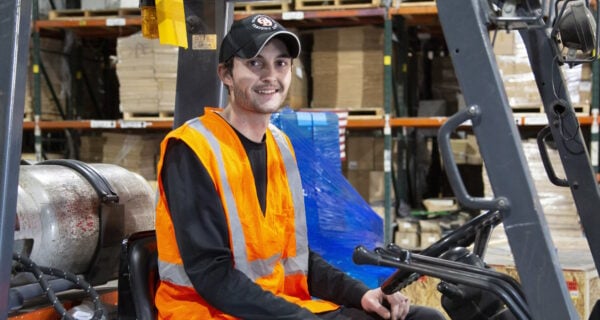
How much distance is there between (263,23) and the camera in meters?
2.62

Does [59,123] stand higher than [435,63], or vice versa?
[435,63]

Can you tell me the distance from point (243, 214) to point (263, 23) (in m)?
0.65

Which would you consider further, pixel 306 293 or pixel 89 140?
pixel 89 140

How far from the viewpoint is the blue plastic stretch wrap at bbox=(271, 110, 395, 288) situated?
5787mm

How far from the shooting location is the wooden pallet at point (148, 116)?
→ 939cm

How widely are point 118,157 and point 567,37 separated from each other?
319 inches

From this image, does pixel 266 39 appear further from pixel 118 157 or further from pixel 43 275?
pixel 118 157

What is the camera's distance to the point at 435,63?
404 inches

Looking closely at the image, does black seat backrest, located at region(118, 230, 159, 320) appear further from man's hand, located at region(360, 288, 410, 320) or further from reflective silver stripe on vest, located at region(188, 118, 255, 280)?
man's hand, located at region(360, 288, 410, 320)

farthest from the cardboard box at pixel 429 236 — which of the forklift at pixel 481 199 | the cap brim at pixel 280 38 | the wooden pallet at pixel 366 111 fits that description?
the cap brim at pixel 280 38

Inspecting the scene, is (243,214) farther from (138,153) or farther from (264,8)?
(138,153)

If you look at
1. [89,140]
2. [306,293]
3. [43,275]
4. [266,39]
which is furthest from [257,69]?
[89,140]

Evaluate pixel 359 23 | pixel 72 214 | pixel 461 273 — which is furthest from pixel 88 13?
pixel 461 273

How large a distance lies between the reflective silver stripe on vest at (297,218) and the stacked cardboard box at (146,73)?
6330 mm
